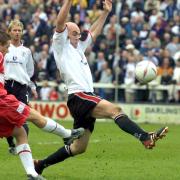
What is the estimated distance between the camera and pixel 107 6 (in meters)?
10.8

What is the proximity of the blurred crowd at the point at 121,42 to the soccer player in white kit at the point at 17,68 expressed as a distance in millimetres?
8821

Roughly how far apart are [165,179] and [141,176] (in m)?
0.44

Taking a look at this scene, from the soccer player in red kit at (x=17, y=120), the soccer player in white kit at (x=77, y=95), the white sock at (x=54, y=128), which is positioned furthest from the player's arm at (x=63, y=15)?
the white sock at (x=54, y=128)

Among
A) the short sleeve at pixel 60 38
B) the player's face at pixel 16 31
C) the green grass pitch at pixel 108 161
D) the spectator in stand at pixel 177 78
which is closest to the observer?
the short sleeve at pixel 60 38

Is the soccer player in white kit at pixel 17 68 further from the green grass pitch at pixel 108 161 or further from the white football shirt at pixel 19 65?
the green grass pitch at pixel 108 161

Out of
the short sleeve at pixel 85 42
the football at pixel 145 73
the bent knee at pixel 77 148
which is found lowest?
the bent knee at pixel 77 148

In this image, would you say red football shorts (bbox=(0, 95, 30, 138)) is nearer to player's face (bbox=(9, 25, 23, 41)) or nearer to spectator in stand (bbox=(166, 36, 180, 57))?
player's face (bbox=(9, 25, 23, 41))

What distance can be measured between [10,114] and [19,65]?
345 centimetres

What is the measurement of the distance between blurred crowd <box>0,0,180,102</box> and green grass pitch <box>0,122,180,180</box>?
421cm

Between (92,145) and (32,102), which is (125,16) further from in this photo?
(92,145)

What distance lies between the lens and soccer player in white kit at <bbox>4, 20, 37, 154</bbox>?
12.4 metres

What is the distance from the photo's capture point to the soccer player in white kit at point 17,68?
12430mm

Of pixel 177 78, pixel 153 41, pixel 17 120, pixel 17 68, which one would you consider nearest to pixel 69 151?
pixel 17 120

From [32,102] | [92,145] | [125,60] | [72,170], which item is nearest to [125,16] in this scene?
[125,60]
